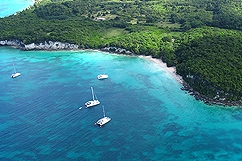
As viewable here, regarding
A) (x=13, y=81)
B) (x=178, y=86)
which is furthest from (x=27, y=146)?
(x=178, y=86)

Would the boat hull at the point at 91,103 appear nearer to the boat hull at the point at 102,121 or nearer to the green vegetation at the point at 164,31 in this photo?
the boat hull at the point at 102,121

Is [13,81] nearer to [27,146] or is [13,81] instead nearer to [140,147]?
[27,146]

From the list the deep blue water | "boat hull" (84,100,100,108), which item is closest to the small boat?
the deep blue water

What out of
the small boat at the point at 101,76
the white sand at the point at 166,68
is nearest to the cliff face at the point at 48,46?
the small boat at the point at 101,76

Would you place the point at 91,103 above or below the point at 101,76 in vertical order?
below

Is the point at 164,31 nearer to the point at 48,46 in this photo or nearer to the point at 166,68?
the point at 166,68

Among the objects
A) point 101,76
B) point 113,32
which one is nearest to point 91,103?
point 101,76
